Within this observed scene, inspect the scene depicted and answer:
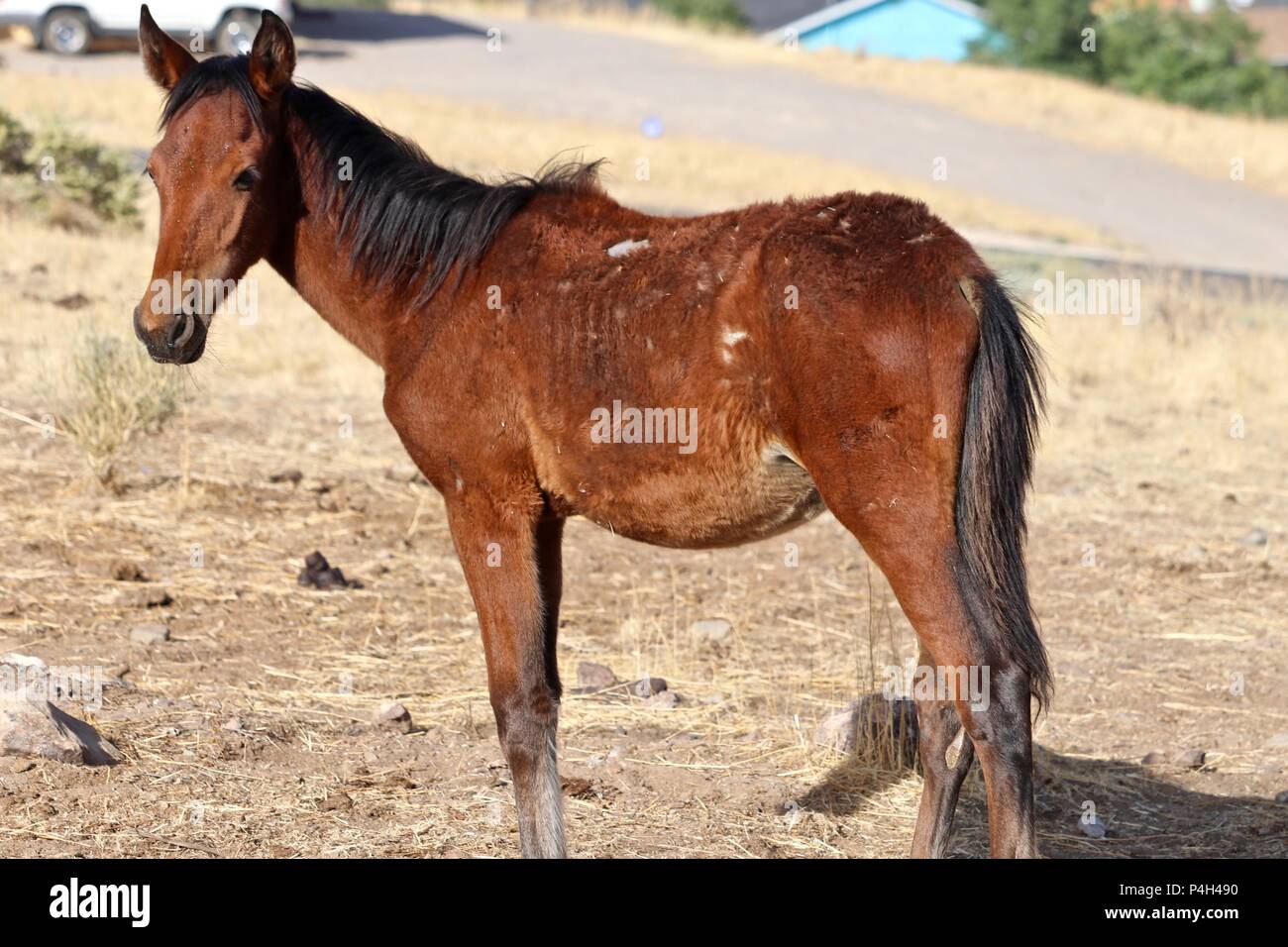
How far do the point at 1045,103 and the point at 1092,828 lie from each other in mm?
37219

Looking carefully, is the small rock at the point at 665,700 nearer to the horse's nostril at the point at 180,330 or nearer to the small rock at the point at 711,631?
the small rock at the point at 711,631

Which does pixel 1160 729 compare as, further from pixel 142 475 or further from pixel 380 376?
pixel 380 376

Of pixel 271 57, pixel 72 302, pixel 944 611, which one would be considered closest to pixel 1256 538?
pixel 944 611

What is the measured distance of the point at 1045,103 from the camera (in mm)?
39406

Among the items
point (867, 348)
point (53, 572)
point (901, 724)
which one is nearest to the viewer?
point (867, 348)

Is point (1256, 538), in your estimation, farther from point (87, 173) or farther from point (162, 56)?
point (87, 173)

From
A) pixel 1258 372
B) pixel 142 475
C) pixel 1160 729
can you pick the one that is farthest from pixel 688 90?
pixel 1160 729

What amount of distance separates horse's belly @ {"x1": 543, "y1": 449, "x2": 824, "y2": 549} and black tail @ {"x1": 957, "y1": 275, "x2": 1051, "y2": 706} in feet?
1.69

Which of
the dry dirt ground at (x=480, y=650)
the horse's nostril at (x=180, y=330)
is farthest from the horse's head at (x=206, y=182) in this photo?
the dry dirt ground at (x=480, y=650)

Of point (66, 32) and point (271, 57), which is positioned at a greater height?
point (66, 32)

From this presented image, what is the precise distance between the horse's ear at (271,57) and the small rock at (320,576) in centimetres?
325

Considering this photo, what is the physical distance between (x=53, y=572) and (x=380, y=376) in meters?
4.68

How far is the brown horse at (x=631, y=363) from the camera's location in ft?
13.0
